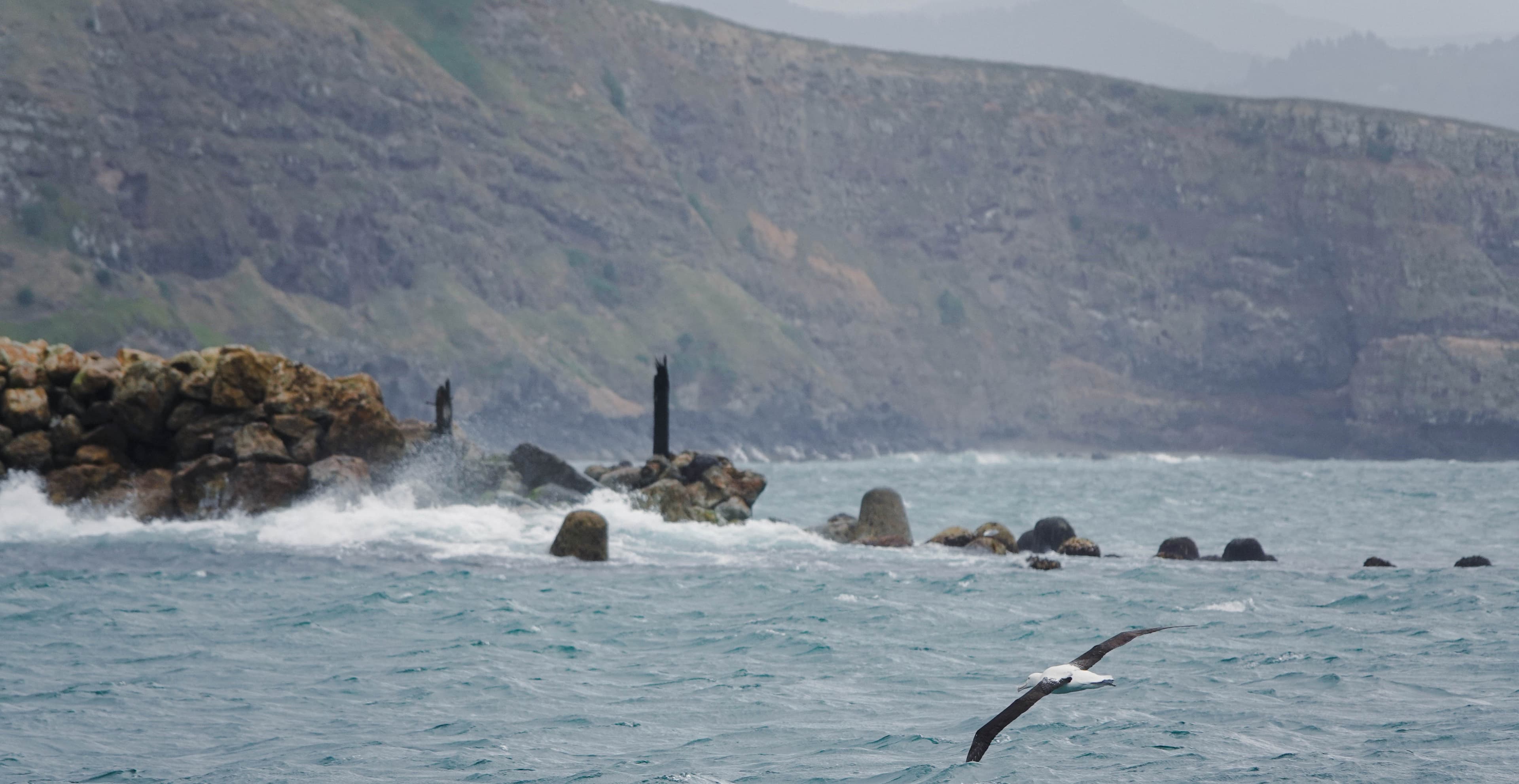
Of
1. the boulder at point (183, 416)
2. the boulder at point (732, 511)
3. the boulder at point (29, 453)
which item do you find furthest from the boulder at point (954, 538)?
the boulder at point (29, 453)

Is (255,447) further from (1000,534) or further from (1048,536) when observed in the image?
(1048,536)

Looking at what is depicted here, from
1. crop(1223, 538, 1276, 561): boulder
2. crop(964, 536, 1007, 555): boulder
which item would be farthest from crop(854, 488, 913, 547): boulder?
crop(1223, 538, 1276, 561): boulder

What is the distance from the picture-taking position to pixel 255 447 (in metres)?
37.9

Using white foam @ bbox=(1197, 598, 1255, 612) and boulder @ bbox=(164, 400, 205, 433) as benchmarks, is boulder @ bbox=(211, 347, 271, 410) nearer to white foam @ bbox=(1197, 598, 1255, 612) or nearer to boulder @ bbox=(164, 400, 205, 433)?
boulder @ bbox=(164, 400, 205, 433)

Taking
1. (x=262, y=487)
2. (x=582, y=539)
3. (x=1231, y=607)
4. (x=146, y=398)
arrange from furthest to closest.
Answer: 1. (x=146, y=398)
2. (x=262, y=487)
3. (x=582, y=539)
4. (x=1231, y=607)

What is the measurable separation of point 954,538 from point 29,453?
2500 centimetres

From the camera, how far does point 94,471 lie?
37.8 metres

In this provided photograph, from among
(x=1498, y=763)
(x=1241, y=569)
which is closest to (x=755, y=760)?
(x=1498, y=763)

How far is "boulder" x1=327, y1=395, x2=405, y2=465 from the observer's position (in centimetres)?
3962

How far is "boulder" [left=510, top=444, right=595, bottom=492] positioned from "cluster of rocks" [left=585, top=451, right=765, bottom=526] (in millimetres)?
796

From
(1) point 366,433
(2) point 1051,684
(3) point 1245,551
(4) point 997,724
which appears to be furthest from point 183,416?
(4) point 997,724

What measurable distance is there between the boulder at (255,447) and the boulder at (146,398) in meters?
2.15

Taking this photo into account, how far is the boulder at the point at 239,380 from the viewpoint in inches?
1505

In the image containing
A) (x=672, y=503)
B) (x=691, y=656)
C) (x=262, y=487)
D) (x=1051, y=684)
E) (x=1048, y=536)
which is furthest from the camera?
(x=672, y=503)
